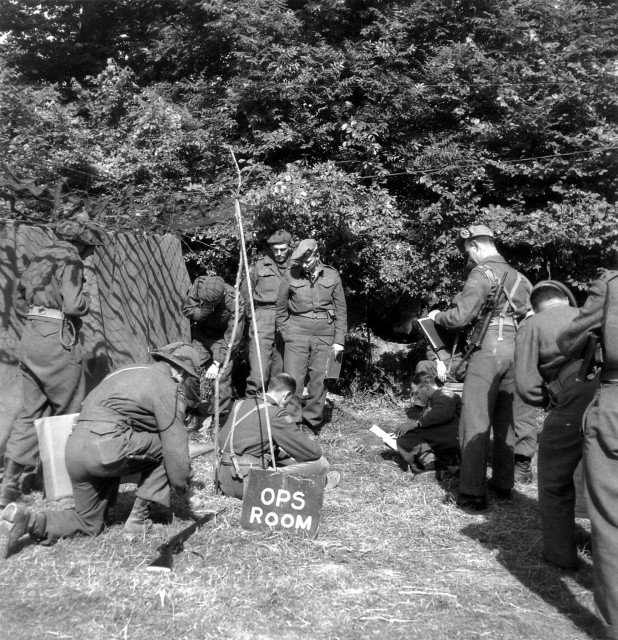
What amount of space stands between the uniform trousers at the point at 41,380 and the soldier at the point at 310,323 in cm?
256

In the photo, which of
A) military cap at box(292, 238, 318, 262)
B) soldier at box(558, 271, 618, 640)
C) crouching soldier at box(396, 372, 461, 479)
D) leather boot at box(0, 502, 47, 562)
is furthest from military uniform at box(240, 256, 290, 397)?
soldier at box(558, 271, 618, 640)

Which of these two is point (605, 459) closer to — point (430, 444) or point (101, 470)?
point (101, 470)

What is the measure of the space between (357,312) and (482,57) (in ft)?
11.7

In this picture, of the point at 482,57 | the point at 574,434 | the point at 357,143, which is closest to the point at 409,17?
the point at 482,57

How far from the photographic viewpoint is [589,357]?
3633 millimetres

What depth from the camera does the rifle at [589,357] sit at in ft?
11.7

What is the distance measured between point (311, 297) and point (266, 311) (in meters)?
0.62

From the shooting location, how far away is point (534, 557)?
14.9ft

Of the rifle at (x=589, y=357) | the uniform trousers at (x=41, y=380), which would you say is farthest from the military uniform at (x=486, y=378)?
the uniform trousers at (x=41, y=380)

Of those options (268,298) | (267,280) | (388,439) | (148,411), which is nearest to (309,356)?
(268,298)

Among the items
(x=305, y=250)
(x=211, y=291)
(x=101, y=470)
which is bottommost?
(x=101, y=470)

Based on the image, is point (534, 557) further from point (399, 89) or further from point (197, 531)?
point (399, 89)

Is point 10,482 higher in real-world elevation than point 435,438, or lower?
lower

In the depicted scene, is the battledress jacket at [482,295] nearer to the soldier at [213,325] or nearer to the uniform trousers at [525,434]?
the uniform trousers at [525,434]
